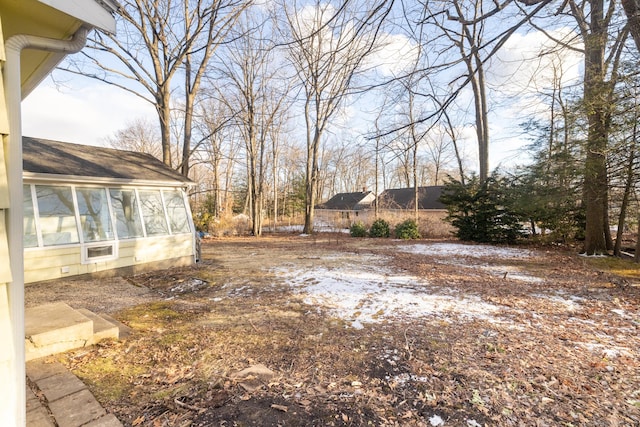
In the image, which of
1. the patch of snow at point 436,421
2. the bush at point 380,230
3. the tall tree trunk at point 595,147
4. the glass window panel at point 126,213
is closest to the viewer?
the patch of snow at point 436,421

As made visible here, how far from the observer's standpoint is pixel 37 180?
5.30 m

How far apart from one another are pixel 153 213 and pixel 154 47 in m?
7.09

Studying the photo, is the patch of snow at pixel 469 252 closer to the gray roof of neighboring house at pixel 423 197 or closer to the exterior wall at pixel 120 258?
the exterior wall at pixel 120 258

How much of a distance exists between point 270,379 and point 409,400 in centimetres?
110

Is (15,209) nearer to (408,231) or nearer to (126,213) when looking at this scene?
(126,213)

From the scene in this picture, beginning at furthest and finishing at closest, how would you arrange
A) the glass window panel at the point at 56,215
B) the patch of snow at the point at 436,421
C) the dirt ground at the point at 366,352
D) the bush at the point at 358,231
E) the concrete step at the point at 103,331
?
the bush at the point at 358,231 < the glass window panel at the point at 56,215 < the concrete step at the point at 103,331 < the dirt ground at the point at 366,352 < the patch of snow at the point at 436,421

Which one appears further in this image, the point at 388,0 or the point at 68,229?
the point at 68,229

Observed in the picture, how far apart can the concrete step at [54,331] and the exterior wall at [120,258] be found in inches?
112

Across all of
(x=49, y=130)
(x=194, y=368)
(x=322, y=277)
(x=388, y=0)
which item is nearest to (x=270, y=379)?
(x=194, y=368)

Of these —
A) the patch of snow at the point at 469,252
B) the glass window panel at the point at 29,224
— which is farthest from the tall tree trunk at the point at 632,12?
the glass window panel at the point at 29,224

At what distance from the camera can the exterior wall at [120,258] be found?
5254 millimetres

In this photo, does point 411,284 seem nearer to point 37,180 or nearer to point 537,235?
point 37,180

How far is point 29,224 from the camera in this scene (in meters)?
5.16

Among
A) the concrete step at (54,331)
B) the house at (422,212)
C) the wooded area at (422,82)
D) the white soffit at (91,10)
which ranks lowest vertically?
the concrete step at (54,331)
